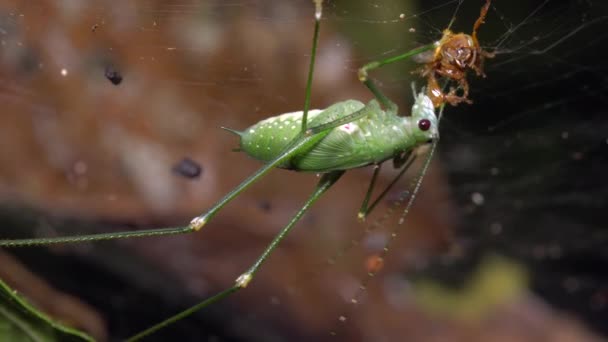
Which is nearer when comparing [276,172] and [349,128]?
[349,128]

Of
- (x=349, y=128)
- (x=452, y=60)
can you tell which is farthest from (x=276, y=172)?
(x=452, y=60)

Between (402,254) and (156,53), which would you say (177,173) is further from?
(402,254)

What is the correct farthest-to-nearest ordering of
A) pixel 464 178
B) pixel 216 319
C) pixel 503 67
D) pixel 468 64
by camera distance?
1. pixel 464 178
2. pixel 216 319
3. pixel 503 67
4. pixel 468 64

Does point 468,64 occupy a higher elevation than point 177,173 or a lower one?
higher

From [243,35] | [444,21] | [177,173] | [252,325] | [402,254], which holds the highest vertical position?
[444,21]

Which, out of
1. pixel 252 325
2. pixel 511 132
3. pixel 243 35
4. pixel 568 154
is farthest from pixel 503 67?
pixel 252 325

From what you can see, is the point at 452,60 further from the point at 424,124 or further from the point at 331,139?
the point at 331,139

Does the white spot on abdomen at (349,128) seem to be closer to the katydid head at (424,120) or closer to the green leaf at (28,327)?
the katydid head at (424,120)
